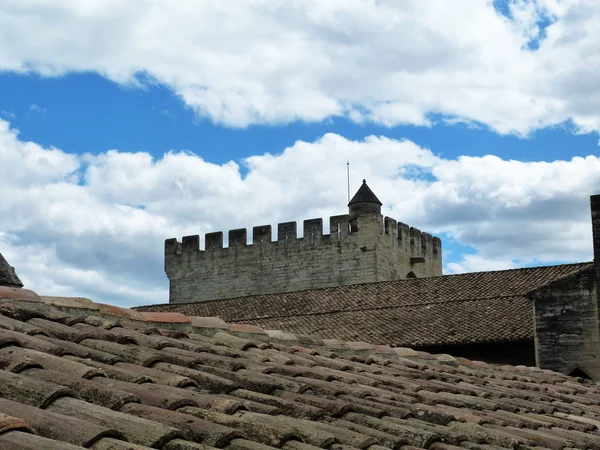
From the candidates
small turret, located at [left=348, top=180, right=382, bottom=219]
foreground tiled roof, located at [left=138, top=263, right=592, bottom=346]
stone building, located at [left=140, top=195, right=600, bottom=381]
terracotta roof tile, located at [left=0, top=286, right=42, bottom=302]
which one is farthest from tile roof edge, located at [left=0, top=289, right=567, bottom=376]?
small turret, located at [left=348, top=180, right=382, bottom=219]

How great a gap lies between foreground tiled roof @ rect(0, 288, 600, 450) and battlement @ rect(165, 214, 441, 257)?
3014cm

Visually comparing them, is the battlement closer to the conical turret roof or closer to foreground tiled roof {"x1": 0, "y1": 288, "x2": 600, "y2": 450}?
the conical turret roof

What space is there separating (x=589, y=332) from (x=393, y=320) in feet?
18.2

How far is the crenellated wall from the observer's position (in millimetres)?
36812

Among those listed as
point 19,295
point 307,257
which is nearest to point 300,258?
point 307,257

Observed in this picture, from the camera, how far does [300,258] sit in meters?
38.0

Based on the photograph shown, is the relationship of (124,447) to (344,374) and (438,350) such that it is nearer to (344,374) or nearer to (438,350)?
(344,374)

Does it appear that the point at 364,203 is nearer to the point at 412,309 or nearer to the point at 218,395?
the point at 412,309

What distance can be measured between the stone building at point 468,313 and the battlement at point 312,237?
29.6 feet

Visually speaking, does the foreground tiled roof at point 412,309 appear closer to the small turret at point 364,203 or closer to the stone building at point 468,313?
the stone building at point 468,313

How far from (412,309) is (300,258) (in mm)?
14220

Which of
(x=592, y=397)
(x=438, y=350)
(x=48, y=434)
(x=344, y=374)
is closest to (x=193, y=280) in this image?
(x=438, y=350)

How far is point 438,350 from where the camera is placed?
21.2 meters

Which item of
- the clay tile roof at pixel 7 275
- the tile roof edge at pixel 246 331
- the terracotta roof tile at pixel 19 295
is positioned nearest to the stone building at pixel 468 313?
the tile roof edge at pixel 246 331
